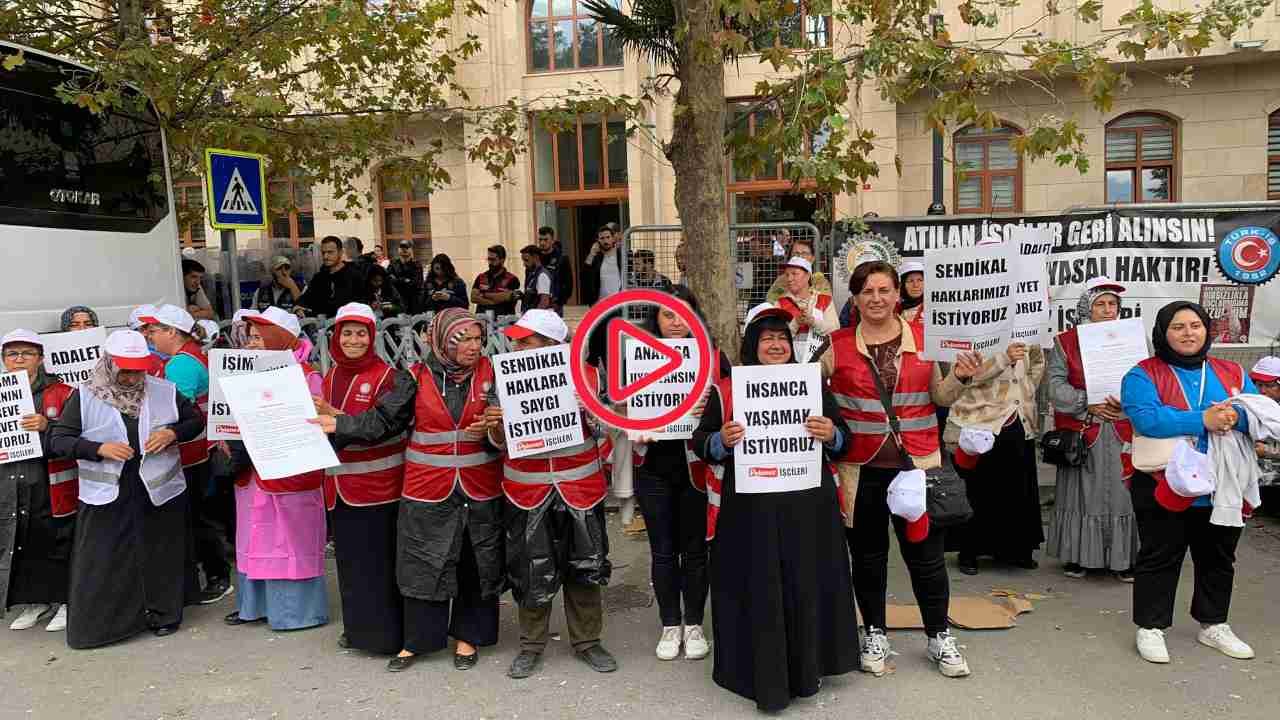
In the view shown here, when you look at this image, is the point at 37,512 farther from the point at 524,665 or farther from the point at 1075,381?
the point at 1075,381

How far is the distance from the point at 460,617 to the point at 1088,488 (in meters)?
3.88

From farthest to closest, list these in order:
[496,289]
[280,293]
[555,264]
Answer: [280,293] → [496,289] → [555,264]

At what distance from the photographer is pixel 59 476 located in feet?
19.3

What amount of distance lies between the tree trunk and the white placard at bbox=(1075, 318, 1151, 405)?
252cm

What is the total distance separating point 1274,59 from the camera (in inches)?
650

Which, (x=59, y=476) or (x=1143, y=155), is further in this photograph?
(x=1143, y=155)

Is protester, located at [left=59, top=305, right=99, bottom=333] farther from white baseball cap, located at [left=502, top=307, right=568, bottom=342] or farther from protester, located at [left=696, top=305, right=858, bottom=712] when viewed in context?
protester, located at [left=696, top=305, right=858, bottom=712]

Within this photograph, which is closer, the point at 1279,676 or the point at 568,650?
the point at 1279,676

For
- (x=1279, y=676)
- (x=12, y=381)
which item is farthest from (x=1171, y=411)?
(x=12, y=381)

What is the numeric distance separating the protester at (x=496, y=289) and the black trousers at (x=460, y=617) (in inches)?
276

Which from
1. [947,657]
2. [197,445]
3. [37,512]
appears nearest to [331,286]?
[197,445]

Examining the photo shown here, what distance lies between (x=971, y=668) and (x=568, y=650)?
202 cm

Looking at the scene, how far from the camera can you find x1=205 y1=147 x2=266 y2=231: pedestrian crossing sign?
8.27 metres

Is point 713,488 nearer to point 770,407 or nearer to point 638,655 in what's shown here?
point 770,407
